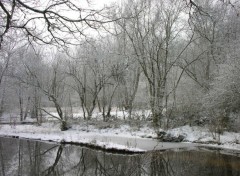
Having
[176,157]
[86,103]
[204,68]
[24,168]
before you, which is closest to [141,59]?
[204,68]

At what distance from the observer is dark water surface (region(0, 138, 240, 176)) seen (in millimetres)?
12445

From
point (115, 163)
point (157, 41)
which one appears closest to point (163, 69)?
point (157, 41)

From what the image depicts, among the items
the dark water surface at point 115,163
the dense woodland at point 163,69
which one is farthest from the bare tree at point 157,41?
the dark water surface at point 115,163

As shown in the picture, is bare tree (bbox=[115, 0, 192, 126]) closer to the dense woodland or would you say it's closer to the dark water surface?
the dense woodland

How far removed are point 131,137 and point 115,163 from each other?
8088mm

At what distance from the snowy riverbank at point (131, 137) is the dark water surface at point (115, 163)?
1.53 m

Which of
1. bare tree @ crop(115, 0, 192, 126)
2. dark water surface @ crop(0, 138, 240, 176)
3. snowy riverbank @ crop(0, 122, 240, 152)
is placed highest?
bare tree @ crop(115, 0, 192, 126)

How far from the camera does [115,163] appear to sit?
14.2m

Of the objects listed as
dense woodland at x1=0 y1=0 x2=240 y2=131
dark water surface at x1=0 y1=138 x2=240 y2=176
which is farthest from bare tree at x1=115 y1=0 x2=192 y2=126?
dark water surface at x1=0 y1=138 x2=240 y2=176

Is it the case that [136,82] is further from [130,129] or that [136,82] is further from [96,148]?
[96,148]

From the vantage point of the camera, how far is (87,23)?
4.95 metres

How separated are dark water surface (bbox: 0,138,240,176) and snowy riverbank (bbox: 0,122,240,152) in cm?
153

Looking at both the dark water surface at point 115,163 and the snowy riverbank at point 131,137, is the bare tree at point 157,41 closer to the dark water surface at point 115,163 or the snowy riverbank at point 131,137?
the snowy riverbank at point 131,137

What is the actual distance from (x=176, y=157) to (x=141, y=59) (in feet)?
49.2
